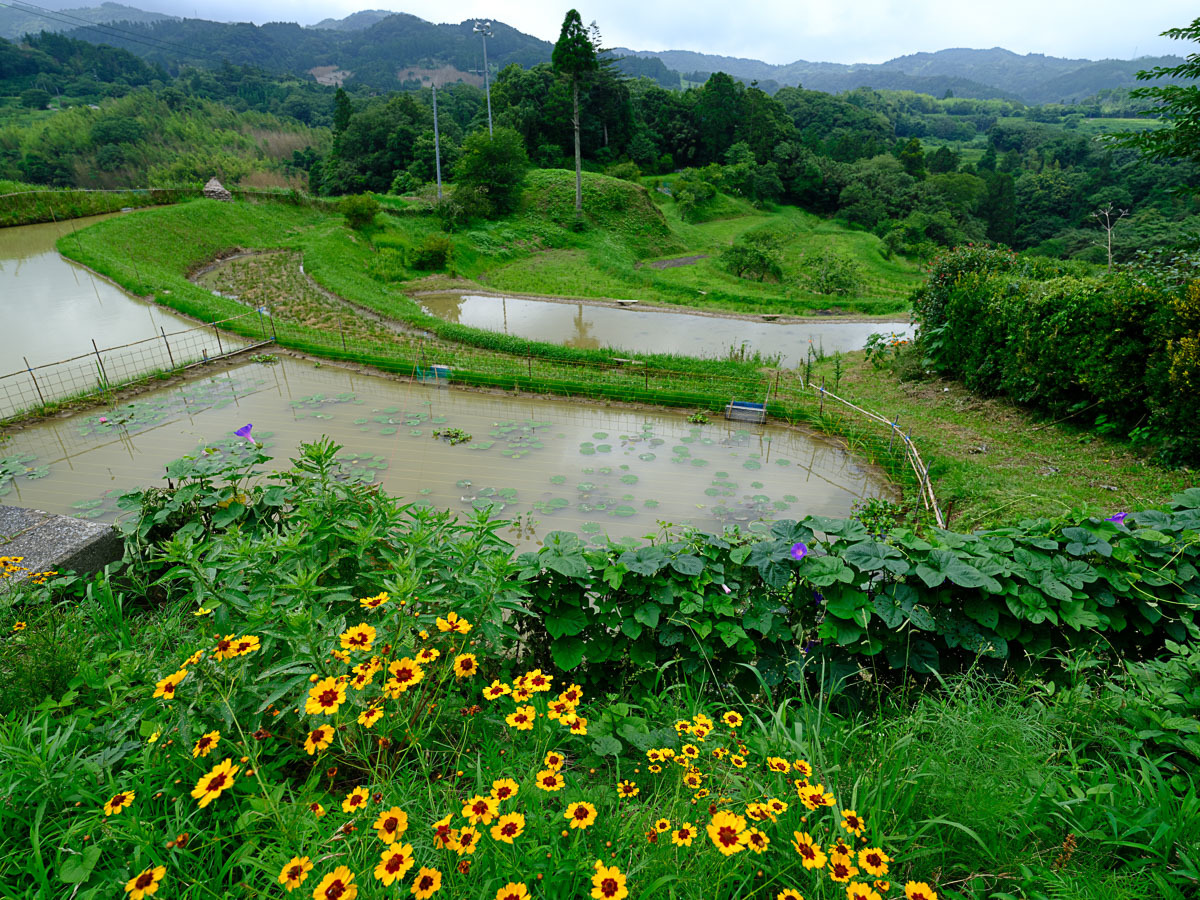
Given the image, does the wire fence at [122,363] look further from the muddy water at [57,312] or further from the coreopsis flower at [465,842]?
the coreopsis flower at [465,842]

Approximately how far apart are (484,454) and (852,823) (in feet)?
23.2

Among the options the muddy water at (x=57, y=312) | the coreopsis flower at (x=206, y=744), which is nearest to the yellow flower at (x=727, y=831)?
the coreopsis flower at (x=206, y=744)

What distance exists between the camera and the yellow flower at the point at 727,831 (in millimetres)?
1464

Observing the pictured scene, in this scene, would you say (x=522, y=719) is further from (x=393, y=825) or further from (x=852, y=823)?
(x=852, y=823)

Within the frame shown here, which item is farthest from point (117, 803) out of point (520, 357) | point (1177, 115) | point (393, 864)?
point (1177, 115)

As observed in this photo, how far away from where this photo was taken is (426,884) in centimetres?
135

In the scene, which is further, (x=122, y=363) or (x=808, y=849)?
(x=122, y=363)

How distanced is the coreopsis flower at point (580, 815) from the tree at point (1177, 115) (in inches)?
492

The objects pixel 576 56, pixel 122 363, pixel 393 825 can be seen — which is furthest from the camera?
pixel 576 56

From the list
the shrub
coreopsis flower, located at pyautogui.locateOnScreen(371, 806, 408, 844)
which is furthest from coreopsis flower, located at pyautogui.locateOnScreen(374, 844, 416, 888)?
the shrub

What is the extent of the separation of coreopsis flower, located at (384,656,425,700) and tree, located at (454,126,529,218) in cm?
2979

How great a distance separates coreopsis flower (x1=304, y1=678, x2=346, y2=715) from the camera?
5.57 ft

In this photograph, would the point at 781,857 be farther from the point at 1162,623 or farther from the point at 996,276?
the point at 996,276

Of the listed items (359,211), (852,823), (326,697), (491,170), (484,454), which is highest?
(491,170)
